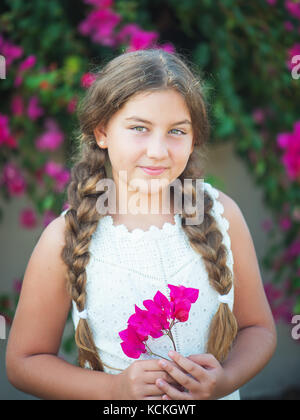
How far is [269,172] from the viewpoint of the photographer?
7.52ft

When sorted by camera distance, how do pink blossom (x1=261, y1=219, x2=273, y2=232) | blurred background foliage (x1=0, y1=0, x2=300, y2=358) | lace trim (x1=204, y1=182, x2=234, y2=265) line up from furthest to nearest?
pink blossom (x1=261, y1=219, x2=273, y2=232) < blurred background foliage (x1=0, y1=0, x2=300, y2=358) < lace trim (x1=204, y1=182, x2=234, y2=265)

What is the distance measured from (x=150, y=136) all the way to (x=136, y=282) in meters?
0.39

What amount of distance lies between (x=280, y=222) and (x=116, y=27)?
1223 millimetres

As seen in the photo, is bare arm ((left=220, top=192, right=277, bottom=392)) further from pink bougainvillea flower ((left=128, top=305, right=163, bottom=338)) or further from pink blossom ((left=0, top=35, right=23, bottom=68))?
pink blossom ((left=0, top=35, right=23, bottom=68))

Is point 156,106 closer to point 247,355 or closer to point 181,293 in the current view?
point 181,293

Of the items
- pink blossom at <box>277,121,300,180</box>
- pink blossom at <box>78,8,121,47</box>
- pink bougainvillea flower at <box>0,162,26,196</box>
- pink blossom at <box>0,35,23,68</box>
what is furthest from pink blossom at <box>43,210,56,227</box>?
pink blossom at <box>277,121,300,180</box>

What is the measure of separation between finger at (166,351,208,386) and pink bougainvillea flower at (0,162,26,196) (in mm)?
1334

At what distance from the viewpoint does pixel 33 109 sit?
→ 84.4 inches

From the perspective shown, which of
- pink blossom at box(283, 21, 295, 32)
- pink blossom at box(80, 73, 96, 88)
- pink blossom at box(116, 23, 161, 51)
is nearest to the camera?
pink blossom at box(80, 73, 96, 88)

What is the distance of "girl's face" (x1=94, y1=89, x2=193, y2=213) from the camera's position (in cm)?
124

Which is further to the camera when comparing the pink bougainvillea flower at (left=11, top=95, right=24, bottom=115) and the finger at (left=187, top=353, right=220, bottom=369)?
the pink bougainvillea flower at (left=11, top=95, right=24, bottom=115)

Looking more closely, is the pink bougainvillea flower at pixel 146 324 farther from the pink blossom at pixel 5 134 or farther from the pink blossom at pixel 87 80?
the pink blossom at pixel 5 134

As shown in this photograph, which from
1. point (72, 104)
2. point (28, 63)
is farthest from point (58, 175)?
point (28, 63)

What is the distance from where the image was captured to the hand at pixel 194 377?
1109 millimetres
